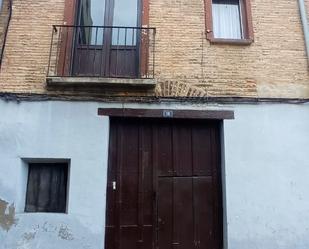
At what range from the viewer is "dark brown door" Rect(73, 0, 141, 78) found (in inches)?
273

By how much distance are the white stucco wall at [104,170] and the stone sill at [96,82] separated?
35 cm

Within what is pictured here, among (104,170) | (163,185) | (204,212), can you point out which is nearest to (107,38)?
(104,170)

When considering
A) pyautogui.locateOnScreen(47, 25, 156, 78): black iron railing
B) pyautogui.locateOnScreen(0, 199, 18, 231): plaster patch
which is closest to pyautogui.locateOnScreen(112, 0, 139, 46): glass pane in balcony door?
pyautogui.locateOnScreen(47, 25, 156, 78): black iron railing

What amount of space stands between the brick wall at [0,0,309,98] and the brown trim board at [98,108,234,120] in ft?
1.11

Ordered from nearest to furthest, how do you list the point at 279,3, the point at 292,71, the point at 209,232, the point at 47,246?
1. the point at 47,246
2. the point at 209,232
3. the point at 292,71
4. the point at 279,3

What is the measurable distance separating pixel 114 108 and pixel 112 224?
6.47 feet

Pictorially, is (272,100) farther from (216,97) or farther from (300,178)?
(300,178)

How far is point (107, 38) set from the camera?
282 inches

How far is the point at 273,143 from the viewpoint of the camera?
6570 mm

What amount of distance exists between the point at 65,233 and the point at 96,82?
8.36ft

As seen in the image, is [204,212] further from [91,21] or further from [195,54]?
[91,21]

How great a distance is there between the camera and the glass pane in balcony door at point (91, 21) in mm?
7148

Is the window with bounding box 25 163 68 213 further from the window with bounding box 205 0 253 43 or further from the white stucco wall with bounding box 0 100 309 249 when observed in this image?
the window with bounding box 205 0 253 43

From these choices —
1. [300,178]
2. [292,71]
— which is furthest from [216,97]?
[300,178]
